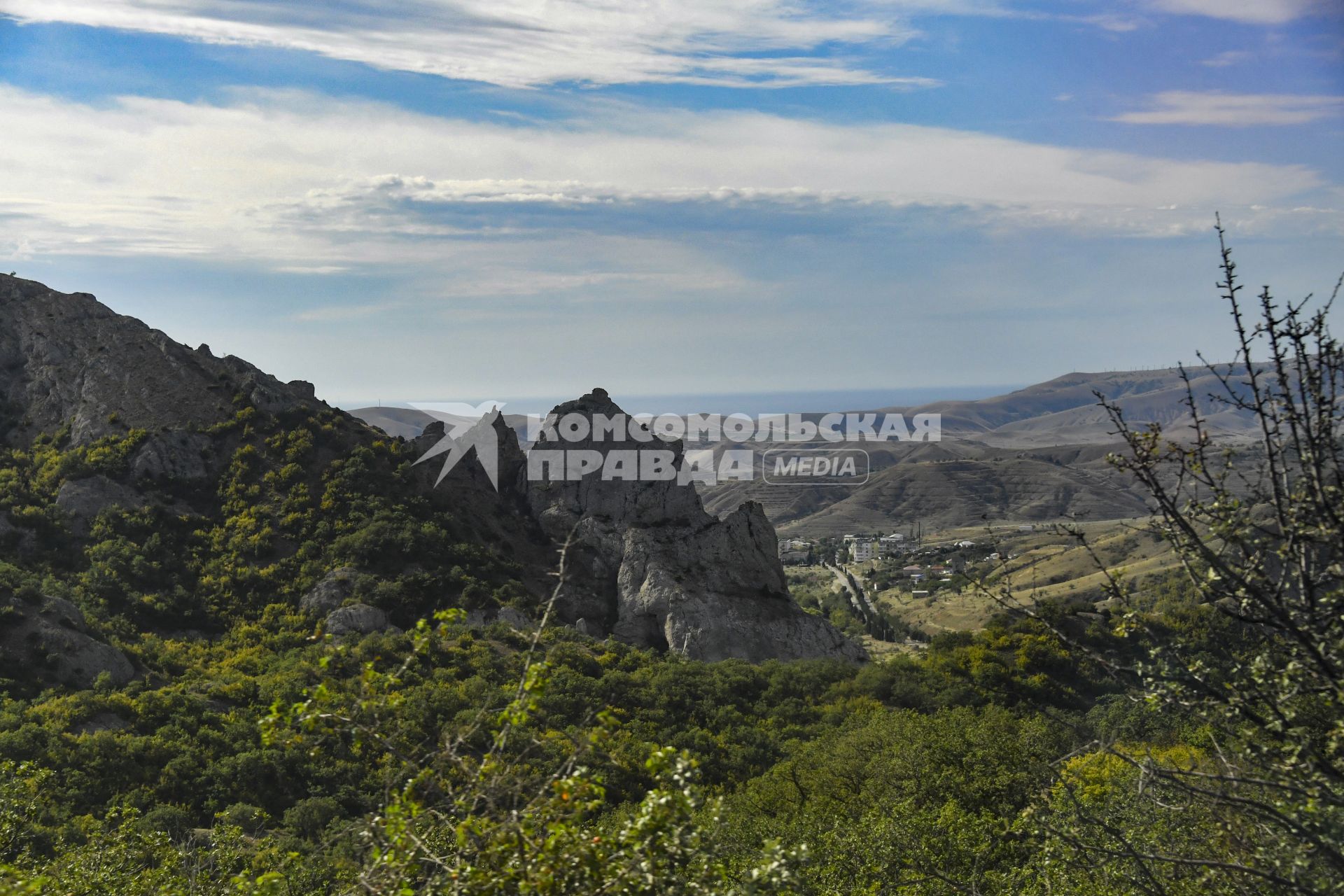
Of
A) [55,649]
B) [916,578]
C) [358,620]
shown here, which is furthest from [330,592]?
[916,578]

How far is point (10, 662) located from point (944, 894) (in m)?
29.0

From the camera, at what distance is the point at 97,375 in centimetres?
4688

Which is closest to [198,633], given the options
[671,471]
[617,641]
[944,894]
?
[617,641]

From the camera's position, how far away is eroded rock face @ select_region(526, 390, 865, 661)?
137ft

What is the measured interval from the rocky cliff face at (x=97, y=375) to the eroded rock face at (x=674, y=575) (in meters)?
18.2

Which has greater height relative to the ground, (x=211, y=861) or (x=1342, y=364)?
(x=1342, y=364)

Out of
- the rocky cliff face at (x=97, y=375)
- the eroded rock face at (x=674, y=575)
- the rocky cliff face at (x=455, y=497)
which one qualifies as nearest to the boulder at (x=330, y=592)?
the rocky cliff face at (x=455, y=497)

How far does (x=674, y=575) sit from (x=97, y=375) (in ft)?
107

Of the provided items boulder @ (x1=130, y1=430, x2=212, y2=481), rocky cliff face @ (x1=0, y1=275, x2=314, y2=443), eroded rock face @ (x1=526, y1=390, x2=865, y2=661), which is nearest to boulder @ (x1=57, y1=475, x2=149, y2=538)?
boulder @ (x1=130, y1=430, x2=212, y2=481)

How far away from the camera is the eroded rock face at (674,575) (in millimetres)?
41781

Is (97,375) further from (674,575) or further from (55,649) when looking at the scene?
(674,575)

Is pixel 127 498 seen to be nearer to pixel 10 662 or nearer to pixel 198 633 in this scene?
pixel 198 633

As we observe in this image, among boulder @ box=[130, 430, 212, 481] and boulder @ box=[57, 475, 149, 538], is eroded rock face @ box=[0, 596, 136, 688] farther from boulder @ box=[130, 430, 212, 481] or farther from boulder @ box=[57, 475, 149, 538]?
boulder @ box=[130, 430, 212, 481]

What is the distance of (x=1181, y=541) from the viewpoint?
7180mm
